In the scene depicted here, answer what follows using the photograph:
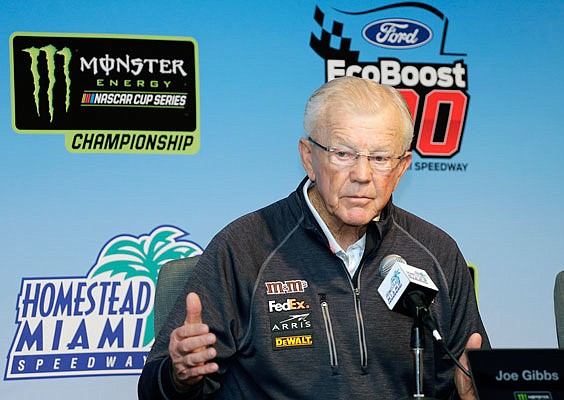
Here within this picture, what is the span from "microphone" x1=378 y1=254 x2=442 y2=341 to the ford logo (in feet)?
5.96

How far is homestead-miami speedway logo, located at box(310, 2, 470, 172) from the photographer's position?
142 inches

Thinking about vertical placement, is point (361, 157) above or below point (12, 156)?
below

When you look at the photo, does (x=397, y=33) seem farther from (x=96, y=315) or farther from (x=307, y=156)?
(x=96, y=315)

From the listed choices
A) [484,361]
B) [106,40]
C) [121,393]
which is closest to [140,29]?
[106,40]

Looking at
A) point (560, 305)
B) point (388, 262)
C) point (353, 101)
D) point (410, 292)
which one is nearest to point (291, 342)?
point (388, 262)

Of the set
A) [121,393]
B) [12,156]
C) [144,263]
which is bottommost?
[121,393]

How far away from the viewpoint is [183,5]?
3.48 metres

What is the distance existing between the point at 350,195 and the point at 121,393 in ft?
4.66

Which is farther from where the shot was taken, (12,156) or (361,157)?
(12,156)

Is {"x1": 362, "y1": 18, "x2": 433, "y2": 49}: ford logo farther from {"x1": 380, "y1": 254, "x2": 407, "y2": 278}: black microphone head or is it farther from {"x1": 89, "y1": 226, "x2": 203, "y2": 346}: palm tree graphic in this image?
{"x1": 380, "y1": 254, "x2": 407, "y2": 278}: black microphone head

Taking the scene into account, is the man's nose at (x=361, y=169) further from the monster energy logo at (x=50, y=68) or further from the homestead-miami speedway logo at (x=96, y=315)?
the monster energy logo at (x=50, y=68)

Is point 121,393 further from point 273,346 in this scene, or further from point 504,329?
point 504,329

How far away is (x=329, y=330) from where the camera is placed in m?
2.27

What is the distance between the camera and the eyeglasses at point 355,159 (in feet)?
7.59
